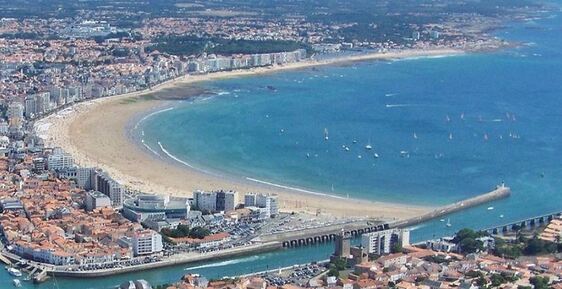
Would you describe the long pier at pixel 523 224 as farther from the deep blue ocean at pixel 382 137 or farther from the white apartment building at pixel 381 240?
the white apartment building at pixel 381 240

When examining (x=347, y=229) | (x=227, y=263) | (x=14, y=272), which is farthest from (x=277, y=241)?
(x=14, y=272)

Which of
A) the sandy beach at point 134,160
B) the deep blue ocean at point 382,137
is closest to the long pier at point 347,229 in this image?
the deep blue ocean at point 382,137

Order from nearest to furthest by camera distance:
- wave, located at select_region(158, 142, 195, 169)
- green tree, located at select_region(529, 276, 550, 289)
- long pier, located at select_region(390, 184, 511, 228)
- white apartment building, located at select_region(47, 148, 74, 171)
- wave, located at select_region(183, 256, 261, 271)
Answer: green tree, located at select_region(529, 276, 550, 289)
wave, located at select_region(183, 256, 261, 271)
long pier, located at select_region(390, 184, 511, 228)
white apartment building, located at select_region(47, 148, 74, 171)
wave, located at select_region(158, 142, 195, 169)

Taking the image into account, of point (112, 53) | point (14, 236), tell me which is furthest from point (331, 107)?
point (14, 236)

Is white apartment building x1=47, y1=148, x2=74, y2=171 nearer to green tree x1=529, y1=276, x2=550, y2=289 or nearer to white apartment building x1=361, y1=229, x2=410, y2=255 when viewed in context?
white apartment building x1=361, y1=229, x2=410, y2=255

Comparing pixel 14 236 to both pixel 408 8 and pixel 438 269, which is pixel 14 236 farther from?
pixel 408 8

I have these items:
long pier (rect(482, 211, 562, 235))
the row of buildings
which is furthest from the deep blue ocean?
the row of buildings
